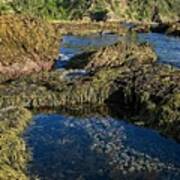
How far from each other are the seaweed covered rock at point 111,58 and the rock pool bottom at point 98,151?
17584 millimetres

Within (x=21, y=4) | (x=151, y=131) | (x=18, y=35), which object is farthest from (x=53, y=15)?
(x=151, y=131)

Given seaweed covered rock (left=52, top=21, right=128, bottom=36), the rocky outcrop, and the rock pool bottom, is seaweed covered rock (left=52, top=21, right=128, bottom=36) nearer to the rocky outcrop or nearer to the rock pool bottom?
the rocky outcrop

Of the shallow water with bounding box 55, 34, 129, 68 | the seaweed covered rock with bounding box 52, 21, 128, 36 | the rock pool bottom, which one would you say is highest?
the rock pool bottom

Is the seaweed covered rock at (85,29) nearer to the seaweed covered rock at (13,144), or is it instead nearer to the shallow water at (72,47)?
the shallow water at (72,47)

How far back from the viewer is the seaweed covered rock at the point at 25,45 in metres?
58.4

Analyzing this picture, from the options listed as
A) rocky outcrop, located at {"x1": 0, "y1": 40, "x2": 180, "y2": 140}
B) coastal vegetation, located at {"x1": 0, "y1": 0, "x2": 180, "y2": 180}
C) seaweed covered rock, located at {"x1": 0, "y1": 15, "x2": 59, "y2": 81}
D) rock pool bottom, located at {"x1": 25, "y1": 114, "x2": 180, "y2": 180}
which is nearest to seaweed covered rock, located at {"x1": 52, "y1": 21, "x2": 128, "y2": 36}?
seaweed covered rock, located at {"x1": 0, "y1": 15, "x2": 59, "y2": 81}

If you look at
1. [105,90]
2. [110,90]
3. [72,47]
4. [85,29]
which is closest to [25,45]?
[105,90]

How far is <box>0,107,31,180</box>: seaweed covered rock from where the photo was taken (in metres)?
29.6

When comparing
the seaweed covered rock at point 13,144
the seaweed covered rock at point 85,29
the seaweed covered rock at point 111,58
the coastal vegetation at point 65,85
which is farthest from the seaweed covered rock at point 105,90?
the seaweed covered rock at point 85,29

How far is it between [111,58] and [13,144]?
2961 centimetres

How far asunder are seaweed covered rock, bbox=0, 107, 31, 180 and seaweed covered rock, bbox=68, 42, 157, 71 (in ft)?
58.9

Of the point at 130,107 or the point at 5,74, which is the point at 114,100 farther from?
the point at 5,74

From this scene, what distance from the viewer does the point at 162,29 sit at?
138250 mm

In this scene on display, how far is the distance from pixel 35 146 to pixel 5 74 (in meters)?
22.4
